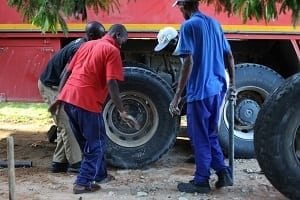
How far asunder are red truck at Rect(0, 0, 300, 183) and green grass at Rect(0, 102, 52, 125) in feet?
10.5

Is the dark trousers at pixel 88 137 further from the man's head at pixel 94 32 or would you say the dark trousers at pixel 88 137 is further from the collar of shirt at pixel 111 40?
the man's head at pixel 94 32

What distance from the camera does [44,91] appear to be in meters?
7.11

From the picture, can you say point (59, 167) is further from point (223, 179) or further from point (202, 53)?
point (202, 53)

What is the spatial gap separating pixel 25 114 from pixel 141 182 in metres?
5.87

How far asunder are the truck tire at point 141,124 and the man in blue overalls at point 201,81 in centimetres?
122

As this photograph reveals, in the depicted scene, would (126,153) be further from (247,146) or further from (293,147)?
(293,147)

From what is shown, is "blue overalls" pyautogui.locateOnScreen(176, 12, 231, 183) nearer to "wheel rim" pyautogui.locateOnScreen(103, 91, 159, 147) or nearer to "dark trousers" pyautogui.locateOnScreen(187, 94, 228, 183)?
"dark trousers" pyautogui.locateOnScreen(187, 94, 228, 183)

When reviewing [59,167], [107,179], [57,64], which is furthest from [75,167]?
[57,64]

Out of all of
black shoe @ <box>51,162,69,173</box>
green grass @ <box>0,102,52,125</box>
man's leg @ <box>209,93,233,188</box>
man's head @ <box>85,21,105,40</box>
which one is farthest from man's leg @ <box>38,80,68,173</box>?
green grass @ <box>0,102,52,125</box>

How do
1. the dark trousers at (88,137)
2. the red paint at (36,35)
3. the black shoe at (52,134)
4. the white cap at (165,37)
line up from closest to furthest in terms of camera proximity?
the dark trousers at (88,137) < the white cap at (165,37) < the red paint at (36,35) < the black shoe at (52,134)

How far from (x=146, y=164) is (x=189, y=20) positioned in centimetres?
201

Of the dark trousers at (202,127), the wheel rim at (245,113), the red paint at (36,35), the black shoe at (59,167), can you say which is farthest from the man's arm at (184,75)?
the wheel rim at (245,113)

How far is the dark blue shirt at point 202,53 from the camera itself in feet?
19.4

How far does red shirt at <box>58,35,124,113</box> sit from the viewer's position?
18.9ft
